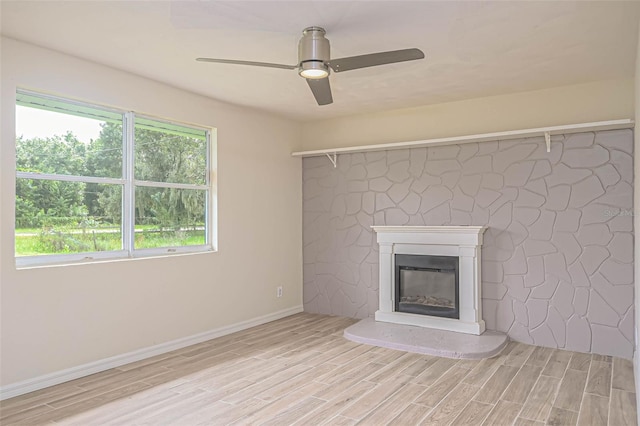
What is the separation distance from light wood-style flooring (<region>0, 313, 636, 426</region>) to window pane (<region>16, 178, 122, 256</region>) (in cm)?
103

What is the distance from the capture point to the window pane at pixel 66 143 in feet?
10.5

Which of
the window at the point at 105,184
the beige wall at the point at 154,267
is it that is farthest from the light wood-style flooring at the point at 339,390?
the window at the point at 105,184

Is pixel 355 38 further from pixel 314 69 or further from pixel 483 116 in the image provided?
pixel 483 116

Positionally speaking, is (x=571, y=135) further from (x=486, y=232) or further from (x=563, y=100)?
(x=486, y=232)

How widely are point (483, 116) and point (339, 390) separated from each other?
10.2ft

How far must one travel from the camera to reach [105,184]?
3.70 meters

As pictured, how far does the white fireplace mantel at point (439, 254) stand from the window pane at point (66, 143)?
2.82 m

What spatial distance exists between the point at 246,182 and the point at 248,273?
3.35 ft

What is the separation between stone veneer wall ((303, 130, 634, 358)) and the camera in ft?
13.0

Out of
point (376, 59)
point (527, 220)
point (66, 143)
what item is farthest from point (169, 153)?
point (527, 220)

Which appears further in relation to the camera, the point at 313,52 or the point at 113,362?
the point at 113,362

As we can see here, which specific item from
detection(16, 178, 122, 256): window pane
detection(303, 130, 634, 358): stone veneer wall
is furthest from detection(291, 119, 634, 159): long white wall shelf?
detection(16, 178, 122, 256): window pane

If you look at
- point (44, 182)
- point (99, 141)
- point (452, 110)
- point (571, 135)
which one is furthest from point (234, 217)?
point (571, 135)

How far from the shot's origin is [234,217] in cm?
483
